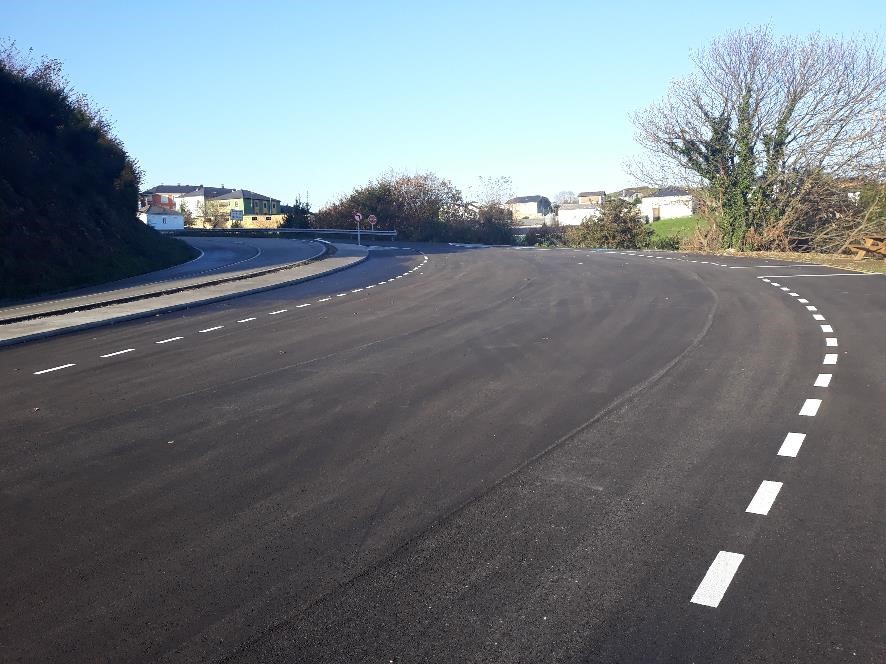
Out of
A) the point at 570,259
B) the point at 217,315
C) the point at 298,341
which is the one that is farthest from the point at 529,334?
the point at 570,259

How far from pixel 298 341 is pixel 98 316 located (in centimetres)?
626

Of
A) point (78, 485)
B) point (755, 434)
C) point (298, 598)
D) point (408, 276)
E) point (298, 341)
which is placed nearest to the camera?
point (298, 598)

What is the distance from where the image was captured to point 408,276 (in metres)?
27.4

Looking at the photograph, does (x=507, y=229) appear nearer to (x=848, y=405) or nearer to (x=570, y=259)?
(x=570, y=259)

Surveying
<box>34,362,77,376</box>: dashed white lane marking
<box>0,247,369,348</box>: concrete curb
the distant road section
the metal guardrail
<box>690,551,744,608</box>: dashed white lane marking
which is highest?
<box>690,551,744,608</box>: dashed white lane marking

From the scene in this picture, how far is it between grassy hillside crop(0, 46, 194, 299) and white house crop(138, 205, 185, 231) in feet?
236

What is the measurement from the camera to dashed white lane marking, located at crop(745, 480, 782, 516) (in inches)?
223

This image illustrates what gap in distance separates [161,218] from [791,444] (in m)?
111

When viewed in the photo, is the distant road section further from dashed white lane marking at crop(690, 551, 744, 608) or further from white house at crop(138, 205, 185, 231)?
white house at crop(138, 205, 185, 231)

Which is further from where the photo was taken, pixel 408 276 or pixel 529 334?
pixel 408 276

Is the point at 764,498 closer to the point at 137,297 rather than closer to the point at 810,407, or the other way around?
the point at 810,407

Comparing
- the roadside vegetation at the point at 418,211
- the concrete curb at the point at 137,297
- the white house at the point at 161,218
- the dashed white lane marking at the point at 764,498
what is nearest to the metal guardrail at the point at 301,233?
the roadside vegetation at the point at 418,211

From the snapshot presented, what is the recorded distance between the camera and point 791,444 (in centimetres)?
715

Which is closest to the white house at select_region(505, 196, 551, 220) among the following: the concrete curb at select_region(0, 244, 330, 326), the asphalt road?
the concrete curb at select_region(0, 244, 330, 326)
